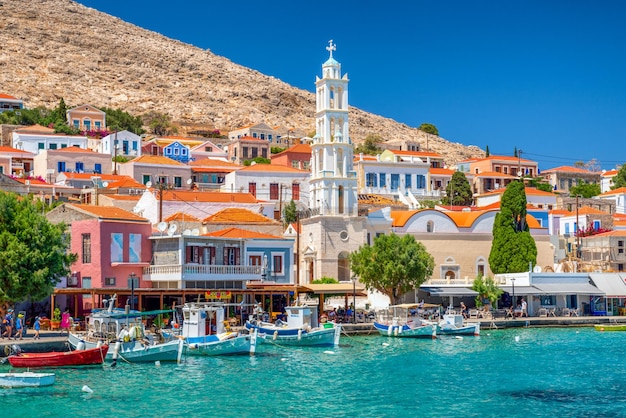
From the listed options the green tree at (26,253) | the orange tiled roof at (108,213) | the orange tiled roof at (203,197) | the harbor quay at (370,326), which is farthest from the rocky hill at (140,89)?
the green tree at (26,253)

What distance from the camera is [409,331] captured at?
52219 millimetres

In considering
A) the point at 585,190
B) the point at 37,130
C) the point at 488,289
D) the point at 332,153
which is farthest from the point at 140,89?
the point at 488,289

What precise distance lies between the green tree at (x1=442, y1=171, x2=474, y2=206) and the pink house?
4850cm

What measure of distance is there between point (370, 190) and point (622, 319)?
3355cm

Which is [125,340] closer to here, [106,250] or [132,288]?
[132,288]

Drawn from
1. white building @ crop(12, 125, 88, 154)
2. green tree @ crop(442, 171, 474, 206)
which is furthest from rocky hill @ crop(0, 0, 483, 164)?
green tree @ crop(442, 171, 474, 206)

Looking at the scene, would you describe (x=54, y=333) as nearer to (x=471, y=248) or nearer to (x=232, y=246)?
(x=232, y=246)

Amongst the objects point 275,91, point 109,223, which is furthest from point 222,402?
point 275,91

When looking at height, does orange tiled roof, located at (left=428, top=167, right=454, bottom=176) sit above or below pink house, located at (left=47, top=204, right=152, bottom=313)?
above

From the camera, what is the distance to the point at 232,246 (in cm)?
5438

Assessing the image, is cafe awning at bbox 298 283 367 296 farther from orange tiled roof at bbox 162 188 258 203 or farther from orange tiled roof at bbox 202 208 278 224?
orange tiled roof at bbox 162 188 258 203

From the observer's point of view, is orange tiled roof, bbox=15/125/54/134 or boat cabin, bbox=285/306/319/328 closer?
boat cabin, bbox=285/306/319/328

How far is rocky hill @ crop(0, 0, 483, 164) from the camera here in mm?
161000

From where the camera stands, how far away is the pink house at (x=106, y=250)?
50750mm
